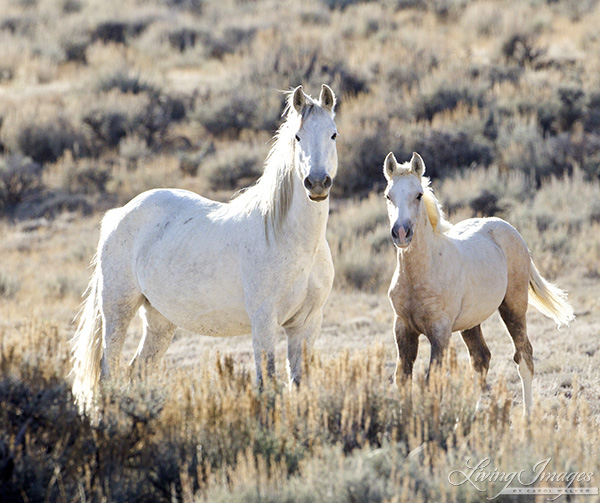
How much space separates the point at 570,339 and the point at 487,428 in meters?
4.30

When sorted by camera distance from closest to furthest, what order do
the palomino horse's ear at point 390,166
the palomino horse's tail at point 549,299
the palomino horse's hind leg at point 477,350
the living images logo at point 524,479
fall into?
the living images logo at point 524,479 < the palomino horse's ear at point 390,166 < the palomino horse's hind leg at point 477,350 < the palomino horse's tail at point 549,299

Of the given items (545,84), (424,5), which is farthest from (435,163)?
(424,5)

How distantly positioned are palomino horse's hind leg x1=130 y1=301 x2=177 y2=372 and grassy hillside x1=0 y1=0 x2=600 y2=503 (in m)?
0.51

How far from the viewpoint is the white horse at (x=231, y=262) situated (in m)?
4.69

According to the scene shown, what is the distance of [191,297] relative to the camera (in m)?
5.11

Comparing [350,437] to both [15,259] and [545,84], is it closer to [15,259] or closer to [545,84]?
[15,259]

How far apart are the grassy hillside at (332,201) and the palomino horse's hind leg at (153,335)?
51cm

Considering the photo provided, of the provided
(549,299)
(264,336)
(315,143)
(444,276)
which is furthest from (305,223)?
(549,299)

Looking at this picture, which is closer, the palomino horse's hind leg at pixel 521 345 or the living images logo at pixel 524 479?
the living images logo at pixel 524 479

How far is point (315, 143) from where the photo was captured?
14.5 feet

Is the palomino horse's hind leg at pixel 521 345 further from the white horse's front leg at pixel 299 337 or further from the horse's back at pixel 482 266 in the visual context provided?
the white horse's front leg at pixel 299 337

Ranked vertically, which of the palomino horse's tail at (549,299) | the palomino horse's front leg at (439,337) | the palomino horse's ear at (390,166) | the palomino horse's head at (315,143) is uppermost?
the palomino horse's head at (315,143)

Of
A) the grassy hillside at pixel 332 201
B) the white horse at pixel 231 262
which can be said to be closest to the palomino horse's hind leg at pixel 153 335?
the white horse at pixel 231 262

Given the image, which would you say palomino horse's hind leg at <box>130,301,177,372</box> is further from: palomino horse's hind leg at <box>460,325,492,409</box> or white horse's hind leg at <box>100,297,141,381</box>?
palomino horse's hind leg at <box>460,325,492,409</box>
